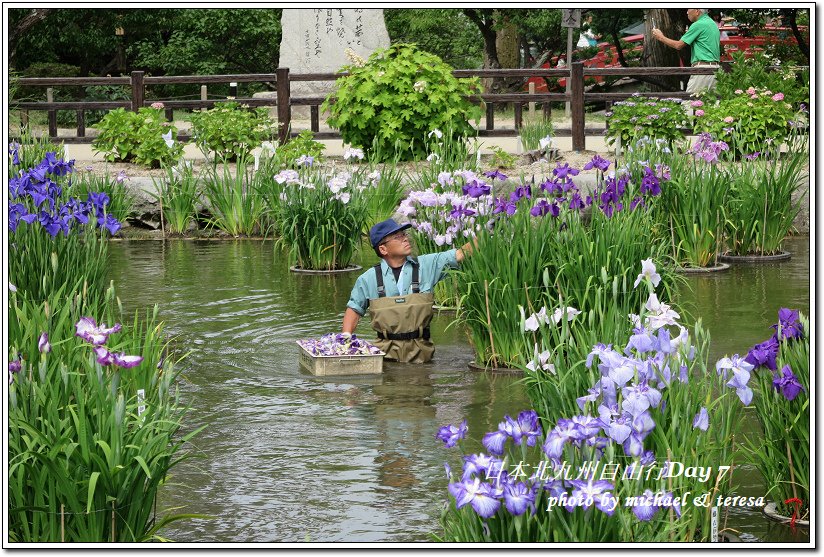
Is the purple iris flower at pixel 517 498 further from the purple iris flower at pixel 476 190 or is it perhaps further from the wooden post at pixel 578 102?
the wooden post at pixel 578 102

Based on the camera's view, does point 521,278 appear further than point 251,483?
Yes

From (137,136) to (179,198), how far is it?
237cm

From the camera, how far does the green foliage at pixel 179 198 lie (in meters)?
12.7

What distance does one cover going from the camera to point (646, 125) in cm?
1384

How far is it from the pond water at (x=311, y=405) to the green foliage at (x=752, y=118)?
3081mm

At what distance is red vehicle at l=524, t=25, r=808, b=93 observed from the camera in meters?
21.8

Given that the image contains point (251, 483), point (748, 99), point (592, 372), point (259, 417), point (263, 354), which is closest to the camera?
point (592, 372)

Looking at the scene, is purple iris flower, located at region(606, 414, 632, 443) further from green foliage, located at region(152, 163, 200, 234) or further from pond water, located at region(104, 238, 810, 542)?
green foliage, located at region(152, 163, 200, 234)

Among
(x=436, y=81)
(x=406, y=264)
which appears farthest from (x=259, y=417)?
(x=436, y=81)

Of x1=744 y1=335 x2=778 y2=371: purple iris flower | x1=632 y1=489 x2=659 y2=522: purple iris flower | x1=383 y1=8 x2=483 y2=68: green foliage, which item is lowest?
x1=632 y1=489 x2=659 y2=522: purple iris flower

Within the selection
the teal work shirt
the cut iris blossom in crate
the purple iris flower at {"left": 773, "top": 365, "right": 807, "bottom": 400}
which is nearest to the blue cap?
the teal work shirt

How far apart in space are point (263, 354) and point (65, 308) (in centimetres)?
253

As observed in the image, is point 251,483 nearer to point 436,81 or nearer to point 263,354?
point 263,354

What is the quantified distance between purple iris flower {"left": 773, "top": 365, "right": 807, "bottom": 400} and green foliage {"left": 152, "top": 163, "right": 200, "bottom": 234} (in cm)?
890
